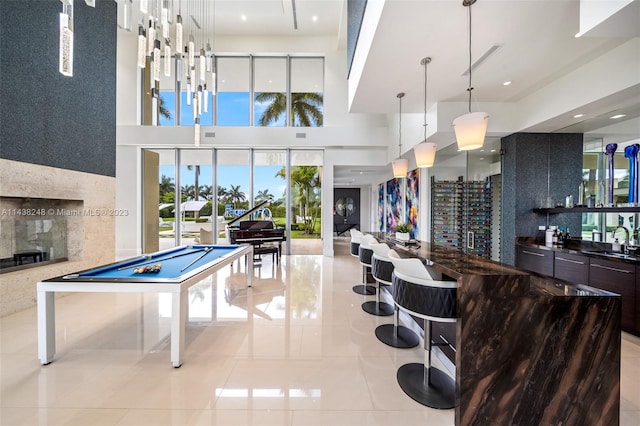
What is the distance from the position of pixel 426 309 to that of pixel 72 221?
19.9 ft

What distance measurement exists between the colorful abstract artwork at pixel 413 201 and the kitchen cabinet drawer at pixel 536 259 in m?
2.35

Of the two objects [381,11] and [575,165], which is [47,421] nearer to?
[381,11]

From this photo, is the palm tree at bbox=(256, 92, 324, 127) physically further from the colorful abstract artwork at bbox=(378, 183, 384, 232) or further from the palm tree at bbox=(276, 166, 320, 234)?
the colorful abstract artwork at bbox=(378, 183, 384, 232)

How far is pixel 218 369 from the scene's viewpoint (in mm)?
2414

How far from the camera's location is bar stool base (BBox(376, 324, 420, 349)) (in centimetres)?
281

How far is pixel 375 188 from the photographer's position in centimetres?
1228

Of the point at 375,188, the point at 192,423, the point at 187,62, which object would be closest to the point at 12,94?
the point at 187,62

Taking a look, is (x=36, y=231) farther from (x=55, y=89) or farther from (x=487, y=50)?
(x=487, y=50)

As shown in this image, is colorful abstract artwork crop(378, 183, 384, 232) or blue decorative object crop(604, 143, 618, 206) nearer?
blue decorative object crop(604, 143, 618, 206)

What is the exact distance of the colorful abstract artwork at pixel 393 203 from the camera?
27.7 feet

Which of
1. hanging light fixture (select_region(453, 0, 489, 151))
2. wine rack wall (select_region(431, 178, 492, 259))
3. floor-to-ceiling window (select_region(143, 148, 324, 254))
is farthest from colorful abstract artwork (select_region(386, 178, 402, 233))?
hanging light fixture (select_region(453, 0, 489, 151))

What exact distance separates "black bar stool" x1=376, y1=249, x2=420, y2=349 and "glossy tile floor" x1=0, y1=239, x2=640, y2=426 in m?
0.11

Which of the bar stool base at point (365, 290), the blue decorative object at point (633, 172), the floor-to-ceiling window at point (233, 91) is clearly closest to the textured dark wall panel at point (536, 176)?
the blue decorative object at point (633, 172)

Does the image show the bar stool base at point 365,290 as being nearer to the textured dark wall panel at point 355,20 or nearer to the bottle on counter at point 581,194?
the bottle on counter at point 581,194
